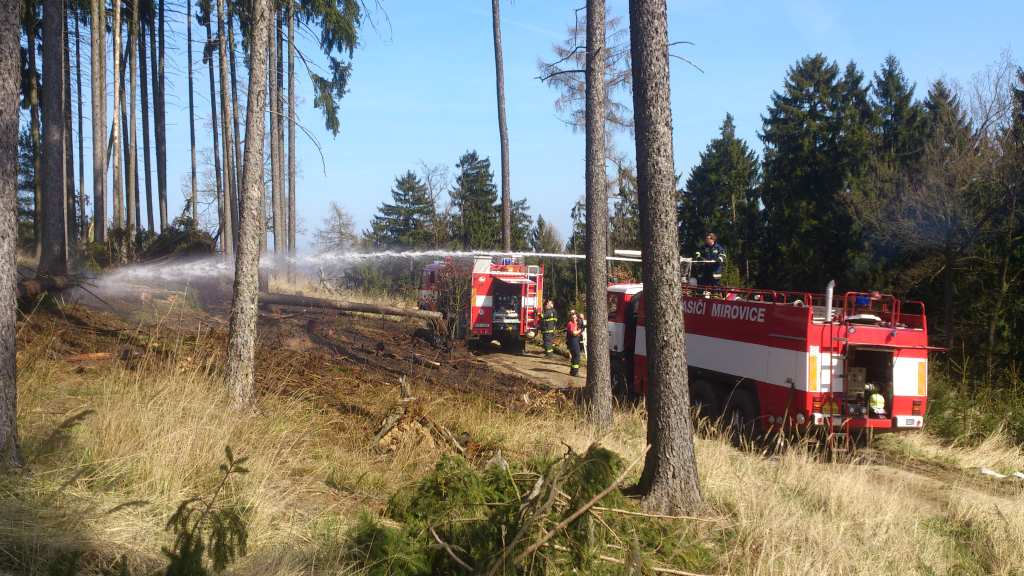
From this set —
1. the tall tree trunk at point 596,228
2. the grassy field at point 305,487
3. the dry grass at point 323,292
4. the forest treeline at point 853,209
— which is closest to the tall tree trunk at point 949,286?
the forest treeline at point 853,209

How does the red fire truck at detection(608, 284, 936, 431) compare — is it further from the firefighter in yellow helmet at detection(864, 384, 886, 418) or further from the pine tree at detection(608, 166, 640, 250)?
the pine tree at detection(608, 166, 640, 250)

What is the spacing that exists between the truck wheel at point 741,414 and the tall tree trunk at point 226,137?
15.8 meters

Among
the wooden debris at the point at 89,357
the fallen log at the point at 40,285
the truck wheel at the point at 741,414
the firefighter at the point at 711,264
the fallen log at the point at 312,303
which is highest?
the firefighter at the point at 711,264

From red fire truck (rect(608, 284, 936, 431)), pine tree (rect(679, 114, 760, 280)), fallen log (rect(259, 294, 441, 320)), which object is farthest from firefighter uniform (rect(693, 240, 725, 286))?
pine tree (rect(679, 114, 760, 280))

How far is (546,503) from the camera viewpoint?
157 inches

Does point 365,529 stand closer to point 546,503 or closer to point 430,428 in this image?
point 546,503

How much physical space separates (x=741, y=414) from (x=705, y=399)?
0.82 meters

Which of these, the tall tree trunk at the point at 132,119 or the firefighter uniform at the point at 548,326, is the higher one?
the tall tree trunk at the point at 132,119

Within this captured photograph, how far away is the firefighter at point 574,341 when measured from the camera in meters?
18.7

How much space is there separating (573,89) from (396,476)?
14.4 meters

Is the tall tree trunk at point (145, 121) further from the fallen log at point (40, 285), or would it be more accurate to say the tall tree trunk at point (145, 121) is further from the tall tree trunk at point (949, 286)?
the tall tree trunk at point (949, 286)

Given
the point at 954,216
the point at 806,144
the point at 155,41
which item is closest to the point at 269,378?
the point at 954,216

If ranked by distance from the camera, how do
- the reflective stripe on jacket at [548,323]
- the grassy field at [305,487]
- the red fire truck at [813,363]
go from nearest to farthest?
the grassy field at [305,487]
the red fire truck at [813,363]
the reflective stripe on jacket at [548,323]

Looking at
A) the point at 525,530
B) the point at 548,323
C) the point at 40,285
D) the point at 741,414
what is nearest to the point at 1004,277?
the point at 741,414
